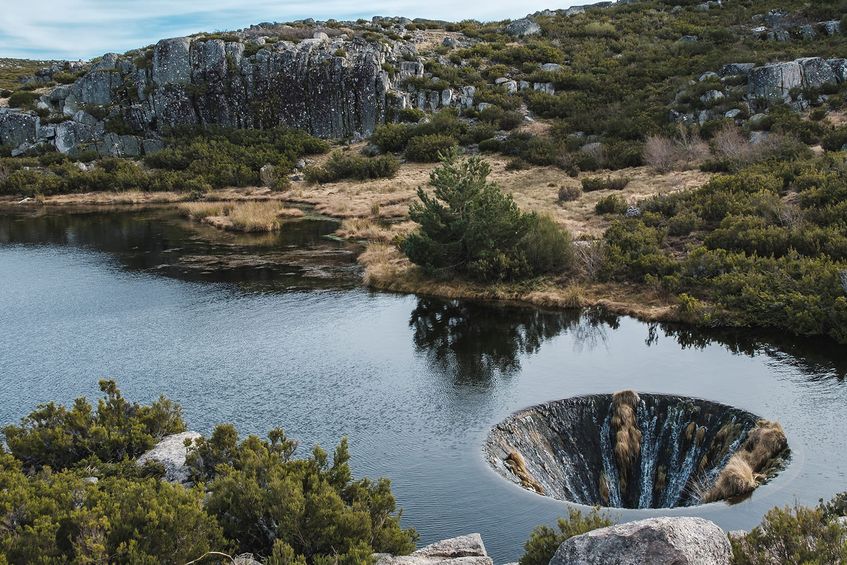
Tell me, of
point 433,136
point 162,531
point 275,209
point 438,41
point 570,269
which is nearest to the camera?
point 162,531

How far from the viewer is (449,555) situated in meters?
13.1

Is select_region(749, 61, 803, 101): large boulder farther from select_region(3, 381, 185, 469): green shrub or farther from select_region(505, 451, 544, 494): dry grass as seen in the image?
select_region(3, 381, 185, 469): green shrub

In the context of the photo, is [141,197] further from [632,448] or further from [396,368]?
[632,448]

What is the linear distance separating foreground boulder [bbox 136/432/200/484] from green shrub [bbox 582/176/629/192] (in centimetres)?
3620

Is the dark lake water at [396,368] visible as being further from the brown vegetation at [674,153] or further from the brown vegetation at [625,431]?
the brown vegetation at [674,153]

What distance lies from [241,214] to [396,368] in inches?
1189

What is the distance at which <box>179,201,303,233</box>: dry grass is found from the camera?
51.3 meters

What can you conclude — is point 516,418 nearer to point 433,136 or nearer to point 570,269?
point 570,269

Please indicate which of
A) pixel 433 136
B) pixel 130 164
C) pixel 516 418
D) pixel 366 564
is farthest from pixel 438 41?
pixel 366 564

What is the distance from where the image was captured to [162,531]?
1122cm

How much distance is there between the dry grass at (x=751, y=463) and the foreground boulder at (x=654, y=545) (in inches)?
255

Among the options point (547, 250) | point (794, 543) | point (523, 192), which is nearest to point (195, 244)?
point (523, 192)

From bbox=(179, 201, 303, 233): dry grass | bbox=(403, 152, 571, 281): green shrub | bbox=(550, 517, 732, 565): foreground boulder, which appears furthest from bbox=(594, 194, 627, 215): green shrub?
bbox=(550, 517, 732, 565): foreground boulder

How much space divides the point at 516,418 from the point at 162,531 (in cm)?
1164
